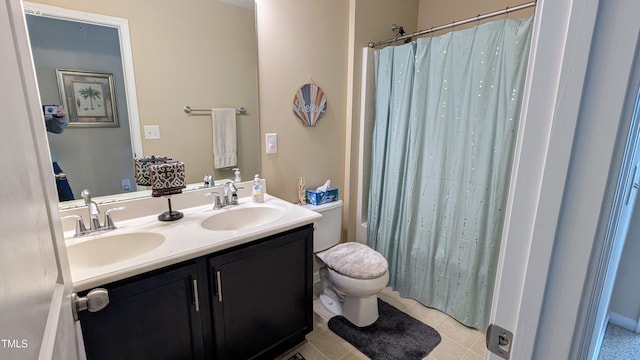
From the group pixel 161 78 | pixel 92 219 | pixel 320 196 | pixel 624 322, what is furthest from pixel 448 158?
pixel 92 219

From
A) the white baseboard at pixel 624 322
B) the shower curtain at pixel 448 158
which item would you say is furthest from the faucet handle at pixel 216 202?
the white baseboard at pixel 624 322

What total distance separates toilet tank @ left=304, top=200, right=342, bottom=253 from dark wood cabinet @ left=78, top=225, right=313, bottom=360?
1.51ft

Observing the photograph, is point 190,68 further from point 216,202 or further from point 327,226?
point 327,226

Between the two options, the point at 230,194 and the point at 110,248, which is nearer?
the point at 110,248

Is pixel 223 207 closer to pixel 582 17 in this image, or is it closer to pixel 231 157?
pixel 231 157

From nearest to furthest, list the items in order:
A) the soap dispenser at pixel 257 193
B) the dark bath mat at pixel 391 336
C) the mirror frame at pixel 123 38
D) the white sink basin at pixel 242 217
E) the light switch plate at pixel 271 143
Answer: the mirror frame at pixel 123 38 < the white sink basin at pixel 242 217 < the dark bath mat at pixel 391 336 < the soap dispenser at pixel 257 193 < the light switch plate at pixel 271 143

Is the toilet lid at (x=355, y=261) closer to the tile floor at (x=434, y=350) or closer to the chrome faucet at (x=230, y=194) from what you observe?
the tile floor at (x=434, y=350)

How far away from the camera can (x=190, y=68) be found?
63.9 inches

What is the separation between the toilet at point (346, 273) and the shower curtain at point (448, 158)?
1.32 ft

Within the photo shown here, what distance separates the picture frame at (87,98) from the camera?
1.29m

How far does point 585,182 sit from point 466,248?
1708 mm

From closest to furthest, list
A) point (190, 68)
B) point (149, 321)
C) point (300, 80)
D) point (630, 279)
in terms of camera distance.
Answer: point (149, 321), point (190, 68), point (630, 279), point (300, 80)

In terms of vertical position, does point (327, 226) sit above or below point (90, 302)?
below

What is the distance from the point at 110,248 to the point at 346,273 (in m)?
1.26
